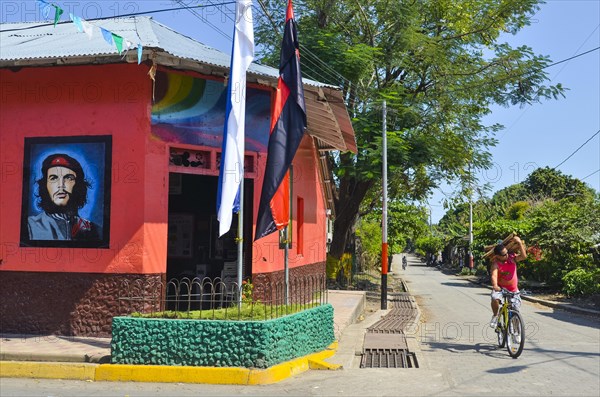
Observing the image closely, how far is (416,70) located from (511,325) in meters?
14.2

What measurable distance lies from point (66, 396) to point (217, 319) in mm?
2071

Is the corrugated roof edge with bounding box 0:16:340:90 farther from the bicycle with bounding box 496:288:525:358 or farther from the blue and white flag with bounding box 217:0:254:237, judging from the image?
the bicycle with bounding box 496:288:525:358

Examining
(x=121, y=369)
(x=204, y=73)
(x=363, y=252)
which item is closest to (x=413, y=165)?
(x=204, y=73)

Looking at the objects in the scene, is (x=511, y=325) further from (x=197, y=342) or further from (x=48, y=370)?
(x=48, y=370)

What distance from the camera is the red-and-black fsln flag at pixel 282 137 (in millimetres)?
8883

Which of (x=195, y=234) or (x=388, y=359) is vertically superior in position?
(x=195, y=234)

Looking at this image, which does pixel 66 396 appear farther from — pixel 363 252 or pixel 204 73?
pixel 363 252

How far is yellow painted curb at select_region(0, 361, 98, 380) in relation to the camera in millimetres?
7723

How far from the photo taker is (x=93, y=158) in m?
10.0

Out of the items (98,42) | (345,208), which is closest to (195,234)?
(98,42)

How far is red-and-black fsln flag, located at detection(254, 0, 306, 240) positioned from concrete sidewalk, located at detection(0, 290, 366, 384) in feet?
7.08

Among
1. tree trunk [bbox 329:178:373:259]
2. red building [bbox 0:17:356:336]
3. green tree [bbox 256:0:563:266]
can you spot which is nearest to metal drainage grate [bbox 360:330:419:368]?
red building [bbox 0:17:356:336]

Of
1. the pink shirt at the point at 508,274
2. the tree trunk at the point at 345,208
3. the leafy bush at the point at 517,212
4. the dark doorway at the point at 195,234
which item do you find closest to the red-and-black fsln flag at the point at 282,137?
the pink shirt at the point at 508,274

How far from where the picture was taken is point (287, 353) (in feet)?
26.9
